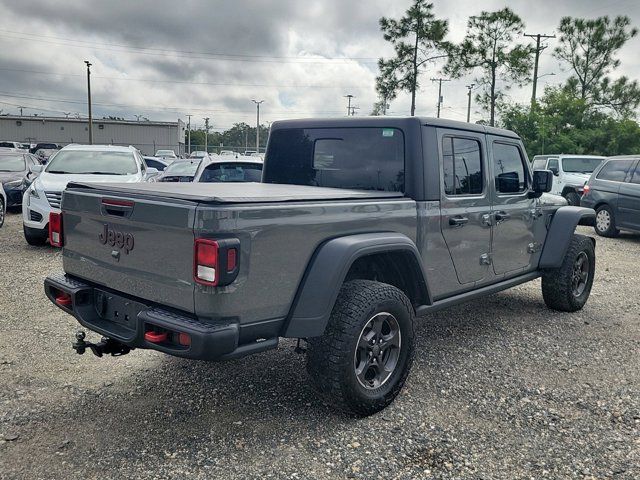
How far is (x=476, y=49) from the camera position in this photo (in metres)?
32.6

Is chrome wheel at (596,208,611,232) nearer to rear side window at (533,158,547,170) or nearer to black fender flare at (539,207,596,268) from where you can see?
rear side window at (533,158,547,170)

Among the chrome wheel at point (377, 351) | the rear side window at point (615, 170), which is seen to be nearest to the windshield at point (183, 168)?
the rear side window at point (615, 170)

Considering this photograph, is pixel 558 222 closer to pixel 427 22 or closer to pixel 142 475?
pixel 142 475

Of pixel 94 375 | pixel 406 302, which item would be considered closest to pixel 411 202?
pixel 406 302

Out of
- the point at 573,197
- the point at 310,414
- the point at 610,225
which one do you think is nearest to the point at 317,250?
the point at 310,414

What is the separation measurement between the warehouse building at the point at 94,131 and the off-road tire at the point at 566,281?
73.3 metres

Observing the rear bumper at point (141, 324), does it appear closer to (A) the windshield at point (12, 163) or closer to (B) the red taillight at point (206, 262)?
(B) the red taillight at point (206, 262)

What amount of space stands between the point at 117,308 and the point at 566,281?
4.50m

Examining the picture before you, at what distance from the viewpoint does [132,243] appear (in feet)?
10.4

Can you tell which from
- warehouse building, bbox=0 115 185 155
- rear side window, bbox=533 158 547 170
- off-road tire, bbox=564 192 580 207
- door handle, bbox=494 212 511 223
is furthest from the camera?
warehouse building, bbox=0 115 185 155

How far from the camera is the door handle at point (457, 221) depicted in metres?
4.14

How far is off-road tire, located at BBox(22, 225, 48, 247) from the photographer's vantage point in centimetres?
896

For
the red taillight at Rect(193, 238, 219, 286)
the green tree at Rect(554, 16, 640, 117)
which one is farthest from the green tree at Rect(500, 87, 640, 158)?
the red taillight at Rect(193, 238, 219, 286)

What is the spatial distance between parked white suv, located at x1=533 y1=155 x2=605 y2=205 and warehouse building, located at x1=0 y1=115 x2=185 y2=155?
213 ft
